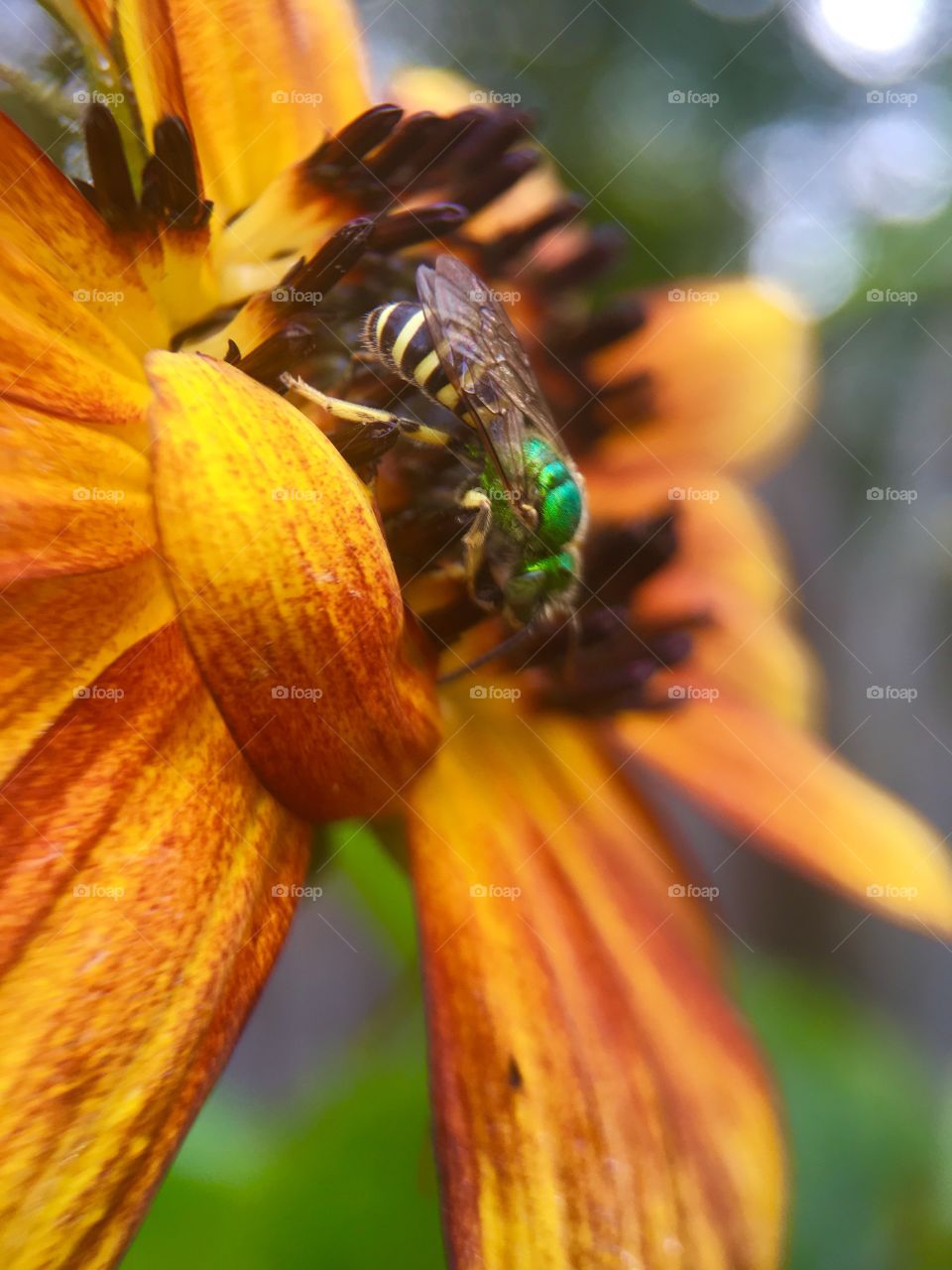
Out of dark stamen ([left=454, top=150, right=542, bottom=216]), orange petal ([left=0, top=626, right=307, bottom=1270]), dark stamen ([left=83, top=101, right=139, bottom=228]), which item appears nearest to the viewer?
orange petal ([left=0, top=626, right=307, bottom=1270])

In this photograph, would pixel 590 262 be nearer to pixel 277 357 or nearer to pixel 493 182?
pixel 493 182

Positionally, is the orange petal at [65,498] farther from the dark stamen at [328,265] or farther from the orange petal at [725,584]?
the orange petal at [725,584]

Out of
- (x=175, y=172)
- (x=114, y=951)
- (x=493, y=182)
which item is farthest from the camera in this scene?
(x=493, y=182)

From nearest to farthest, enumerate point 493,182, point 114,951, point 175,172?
point 114,951
point 175,172
point 493,182

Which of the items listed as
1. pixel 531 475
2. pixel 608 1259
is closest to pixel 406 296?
pixel 531 475

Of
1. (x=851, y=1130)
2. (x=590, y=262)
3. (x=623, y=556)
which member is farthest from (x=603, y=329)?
(x=851, y=1130)

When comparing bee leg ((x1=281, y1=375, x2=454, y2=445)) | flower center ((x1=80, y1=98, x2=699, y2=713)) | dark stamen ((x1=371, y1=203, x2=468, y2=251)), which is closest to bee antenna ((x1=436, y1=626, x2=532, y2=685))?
flower center ((x1=80, y1=98, x2=699, y2=713))

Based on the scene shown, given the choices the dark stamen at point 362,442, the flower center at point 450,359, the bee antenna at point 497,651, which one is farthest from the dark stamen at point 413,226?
the bee antenna at point 497,651

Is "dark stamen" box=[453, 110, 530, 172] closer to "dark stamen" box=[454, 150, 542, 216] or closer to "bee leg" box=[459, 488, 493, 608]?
"dark stamen" box=[454, 150, 542, 216]
